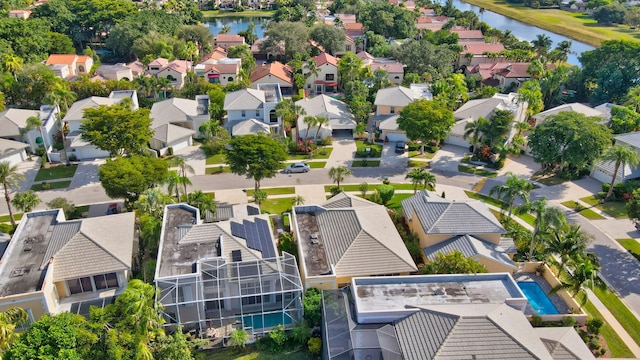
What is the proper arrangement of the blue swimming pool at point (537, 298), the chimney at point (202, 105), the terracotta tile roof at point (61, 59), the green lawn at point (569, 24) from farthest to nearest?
the green lawn at point (569, 24)
the terracotta tile roof at point (61, 59)
the chimney at point (202, 105)
the blue swimming pool at point (537, 298)

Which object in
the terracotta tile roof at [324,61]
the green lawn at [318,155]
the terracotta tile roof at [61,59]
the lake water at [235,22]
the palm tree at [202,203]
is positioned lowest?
the lake water at [235,22]

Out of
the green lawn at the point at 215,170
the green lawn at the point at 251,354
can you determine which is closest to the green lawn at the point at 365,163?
the green lawn at the point at 215,170

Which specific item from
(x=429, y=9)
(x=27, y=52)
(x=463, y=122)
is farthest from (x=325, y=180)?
(x=429, y=9)

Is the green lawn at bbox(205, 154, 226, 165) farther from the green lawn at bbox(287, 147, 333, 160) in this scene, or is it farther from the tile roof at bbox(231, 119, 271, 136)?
the green lawn at bbox(287, 147, 333, 160)

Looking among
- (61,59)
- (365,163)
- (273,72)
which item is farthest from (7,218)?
(61,59)

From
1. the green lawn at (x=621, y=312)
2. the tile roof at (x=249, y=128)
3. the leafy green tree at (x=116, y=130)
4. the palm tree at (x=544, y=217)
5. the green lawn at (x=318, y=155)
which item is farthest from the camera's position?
the tile roof at (x=249, y=128)

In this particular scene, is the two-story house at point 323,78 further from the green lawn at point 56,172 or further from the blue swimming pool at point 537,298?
the blue swimming pool at point 537,298

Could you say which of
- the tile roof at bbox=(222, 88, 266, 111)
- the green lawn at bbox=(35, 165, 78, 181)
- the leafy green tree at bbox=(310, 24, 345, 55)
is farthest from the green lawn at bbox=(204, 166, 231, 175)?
the leafy green tree at bbox=(310, 24, 345, 55)
